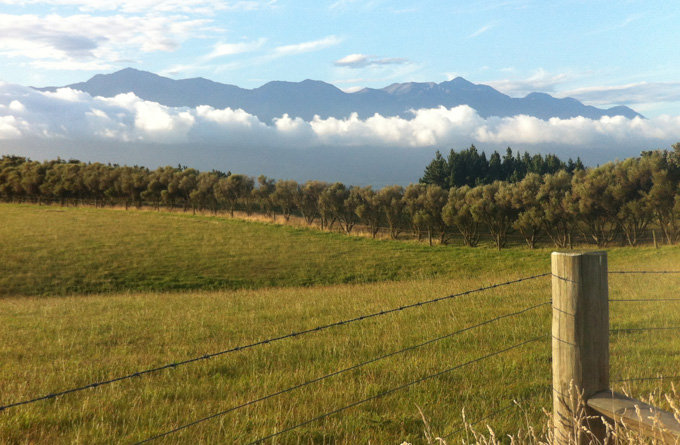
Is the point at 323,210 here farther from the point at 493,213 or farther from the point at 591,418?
the point at 591,418

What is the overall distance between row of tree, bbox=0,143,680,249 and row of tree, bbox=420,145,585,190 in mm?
44507

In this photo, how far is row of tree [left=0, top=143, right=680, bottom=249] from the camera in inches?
1613

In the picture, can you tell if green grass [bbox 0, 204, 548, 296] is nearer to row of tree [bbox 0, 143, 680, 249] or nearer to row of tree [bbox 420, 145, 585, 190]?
row of tree [bbox 0, 143, 680, 249]

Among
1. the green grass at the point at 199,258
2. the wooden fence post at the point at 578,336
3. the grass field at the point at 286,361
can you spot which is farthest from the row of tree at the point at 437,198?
the wooden fence post at the point at 578,336

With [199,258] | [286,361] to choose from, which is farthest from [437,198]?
[286,361]

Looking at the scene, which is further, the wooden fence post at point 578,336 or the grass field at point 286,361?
the grass field at point 286,361

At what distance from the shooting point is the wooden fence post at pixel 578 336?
146 inches

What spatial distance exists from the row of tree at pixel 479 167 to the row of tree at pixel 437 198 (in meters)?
44.5

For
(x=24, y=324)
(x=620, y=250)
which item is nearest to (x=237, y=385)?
(x=24, y=324)

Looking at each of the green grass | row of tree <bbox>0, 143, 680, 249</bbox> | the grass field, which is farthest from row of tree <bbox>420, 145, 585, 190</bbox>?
the grass field

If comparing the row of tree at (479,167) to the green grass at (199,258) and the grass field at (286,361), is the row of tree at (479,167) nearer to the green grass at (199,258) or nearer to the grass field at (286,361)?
the green grass at (199,258)

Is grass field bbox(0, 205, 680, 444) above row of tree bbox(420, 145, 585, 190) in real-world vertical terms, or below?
below

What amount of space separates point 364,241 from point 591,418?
39.7 meters

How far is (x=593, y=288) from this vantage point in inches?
146
